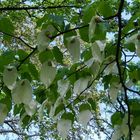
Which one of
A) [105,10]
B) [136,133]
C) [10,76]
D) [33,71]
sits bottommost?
[136,133]

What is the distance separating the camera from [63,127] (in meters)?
1.21

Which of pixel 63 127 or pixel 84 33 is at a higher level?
pixel 84 33

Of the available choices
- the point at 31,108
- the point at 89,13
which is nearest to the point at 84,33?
the point at 89,13

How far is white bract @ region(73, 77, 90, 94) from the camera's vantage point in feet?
3.90

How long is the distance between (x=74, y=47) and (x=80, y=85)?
0.51 ft

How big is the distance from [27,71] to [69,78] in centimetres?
13

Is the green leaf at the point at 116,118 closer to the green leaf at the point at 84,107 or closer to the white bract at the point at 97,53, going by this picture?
the green leaf at the point at 84,107

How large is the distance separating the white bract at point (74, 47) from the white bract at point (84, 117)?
232 mm

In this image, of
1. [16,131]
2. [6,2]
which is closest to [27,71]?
[6,2]

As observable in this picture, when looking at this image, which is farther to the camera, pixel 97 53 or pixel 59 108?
pixel 59 108

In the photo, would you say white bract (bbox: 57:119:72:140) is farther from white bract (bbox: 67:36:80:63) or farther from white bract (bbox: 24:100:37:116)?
white bract (bbox: 67:36:80:63)

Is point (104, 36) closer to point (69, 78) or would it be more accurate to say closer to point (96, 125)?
point (69, 78)

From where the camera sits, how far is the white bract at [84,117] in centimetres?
122

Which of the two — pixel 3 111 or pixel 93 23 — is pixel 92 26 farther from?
pixel 3 111
